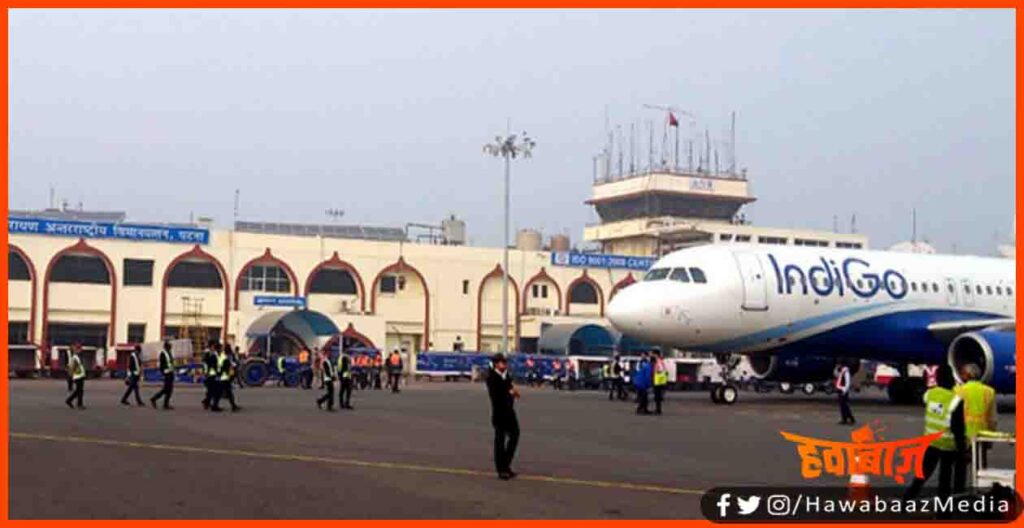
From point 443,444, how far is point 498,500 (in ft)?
21.4

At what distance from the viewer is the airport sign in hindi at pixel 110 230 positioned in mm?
58000

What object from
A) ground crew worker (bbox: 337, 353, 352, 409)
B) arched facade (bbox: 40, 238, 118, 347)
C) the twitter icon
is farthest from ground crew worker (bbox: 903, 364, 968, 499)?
arched facade (bbox: 40, 238, 118, 347)

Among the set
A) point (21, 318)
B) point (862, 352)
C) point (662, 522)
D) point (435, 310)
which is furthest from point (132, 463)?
point (435, 310)

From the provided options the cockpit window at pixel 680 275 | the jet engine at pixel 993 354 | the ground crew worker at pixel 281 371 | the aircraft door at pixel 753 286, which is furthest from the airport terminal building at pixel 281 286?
the jet engine at pixel 993 354

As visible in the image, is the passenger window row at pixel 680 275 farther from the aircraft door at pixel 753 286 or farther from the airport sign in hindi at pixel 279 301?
the airport sign in hindi at pixel 279 301

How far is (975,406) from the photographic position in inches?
513

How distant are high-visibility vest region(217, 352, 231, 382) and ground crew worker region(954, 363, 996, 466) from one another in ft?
55.9

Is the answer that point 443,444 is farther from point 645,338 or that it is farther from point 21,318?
point 21,318

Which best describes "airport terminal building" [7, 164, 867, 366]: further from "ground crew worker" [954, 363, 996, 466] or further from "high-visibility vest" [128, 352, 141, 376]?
"ground crew worker" [954, 363, 996, 466]

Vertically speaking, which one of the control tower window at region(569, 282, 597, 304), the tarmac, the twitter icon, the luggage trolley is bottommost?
the twitter icon

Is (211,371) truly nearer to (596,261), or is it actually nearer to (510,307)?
(510,307)

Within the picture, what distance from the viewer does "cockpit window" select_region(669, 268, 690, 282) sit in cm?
3173

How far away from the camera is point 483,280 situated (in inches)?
2707

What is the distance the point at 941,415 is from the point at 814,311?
1954cm
